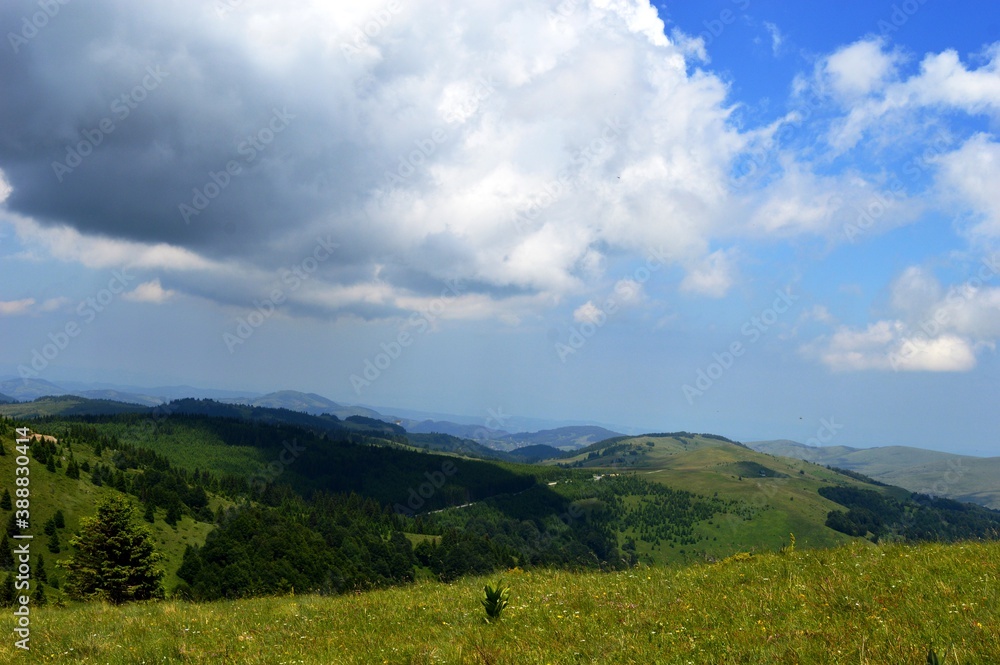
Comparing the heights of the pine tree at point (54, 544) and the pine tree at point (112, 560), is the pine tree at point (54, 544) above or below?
below

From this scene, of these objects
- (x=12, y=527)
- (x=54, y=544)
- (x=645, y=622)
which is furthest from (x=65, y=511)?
(x=645, y=622)

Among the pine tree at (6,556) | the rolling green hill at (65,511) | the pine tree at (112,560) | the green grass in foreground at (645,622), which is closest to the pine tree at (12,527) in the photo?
the rolling green hill at (65,511)

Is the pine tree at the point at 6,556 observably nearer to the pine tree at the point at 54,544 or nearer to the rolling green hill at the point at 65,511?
the rolling green hill at the point at 65,511

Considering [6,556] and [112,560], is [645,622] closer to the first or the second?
[112,560]

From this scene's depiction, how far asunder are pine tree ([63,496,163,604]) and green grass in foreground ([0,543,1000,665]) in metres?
31.9

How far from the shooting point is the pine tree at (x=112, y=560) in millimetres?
43156

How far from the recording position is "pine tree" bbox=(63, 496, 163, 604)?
43156mm

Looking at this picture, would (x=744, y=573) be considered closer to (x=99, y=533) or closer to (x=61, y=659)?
(x=61, y=659)

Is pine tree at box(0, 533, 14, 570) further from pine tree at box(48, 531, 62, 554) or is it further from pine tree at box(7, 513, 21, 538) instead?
pine tree at box(48, 531, 62, 554)

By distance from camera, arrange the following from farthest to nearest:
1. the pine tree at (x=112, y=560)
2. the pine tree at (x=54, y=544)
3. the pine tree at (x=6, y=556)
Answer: the pine tree at (x=54, y=544) → the pine tree at (x=6, y=556) → the pine tree at (x=112, y=560)

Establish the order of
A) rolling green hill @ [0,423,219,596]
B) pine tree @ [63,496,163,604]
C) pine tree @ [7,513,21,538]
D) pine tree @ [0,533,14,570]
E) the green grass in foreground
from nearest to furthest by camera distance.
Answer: the green grass in foreground < pine tree @ [63,496,163,604] < pine tree @ [0,533,14,570] < pine tree @ [7,513,21,538] < rolling green hill @ [0,423,219,596]

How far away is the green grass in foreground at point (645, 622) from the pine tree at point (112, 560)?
3195 cm

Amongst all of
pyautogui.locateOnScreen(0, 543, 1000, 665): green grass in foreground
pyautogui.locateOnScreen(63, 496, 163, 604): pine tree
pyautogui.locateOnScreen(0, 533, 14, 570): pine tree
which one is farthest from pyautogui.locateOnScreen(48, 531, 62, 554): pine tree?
pyautogui.locateOnScreen(0, 543, 1000, 665): green grass in foreground

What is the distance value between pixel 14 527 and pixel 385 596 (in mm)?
119140
